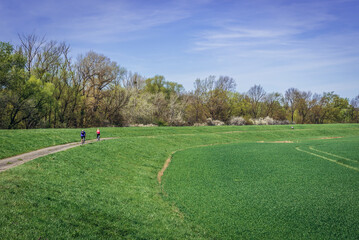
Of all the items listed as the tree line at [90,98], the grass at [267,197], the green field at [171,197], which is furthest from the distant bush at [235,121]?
the grass at [267,197]

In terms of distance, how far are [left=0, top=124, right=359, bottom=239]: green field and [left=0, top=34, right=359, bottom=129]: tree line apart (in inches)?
738

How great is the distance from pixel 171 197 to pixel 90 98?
48195mm

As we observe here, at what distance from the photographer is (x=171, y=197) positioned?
1653 cm

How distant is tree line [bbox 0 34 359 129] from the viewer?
4150 cm

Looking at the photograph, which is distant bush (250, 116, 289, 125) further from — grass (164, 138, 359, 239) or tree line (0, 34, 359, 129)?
grass (164, 138, 359, 239)

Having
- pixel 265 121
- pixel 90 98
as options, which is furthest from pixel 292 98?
pixel 90 98

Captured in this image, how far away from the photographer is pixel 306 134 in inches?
2542

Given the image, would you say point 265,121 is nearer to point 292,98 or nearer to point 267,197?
point 292,98

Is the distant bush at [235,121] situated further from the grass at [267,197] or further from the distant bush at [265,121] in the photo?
the grass at [267,197]

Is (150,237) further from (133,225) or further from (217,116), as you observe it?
(217,116)

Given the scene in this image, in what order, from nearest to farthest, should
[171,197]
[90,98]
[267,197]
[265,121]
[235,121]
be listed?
1. [267,197]
2. [171,197]
3. [90,98]
4. [235,121]
5. [265,121]

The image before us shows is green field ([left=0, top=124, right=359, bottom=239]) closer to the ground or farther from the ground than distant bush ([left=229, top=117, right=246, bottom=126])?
closer to the ground

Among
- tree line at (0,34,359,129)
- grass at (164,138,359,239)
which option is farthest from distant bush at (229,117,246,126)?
grass at (164,138,359,239)

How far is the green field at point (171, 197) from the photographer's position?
10750mm
